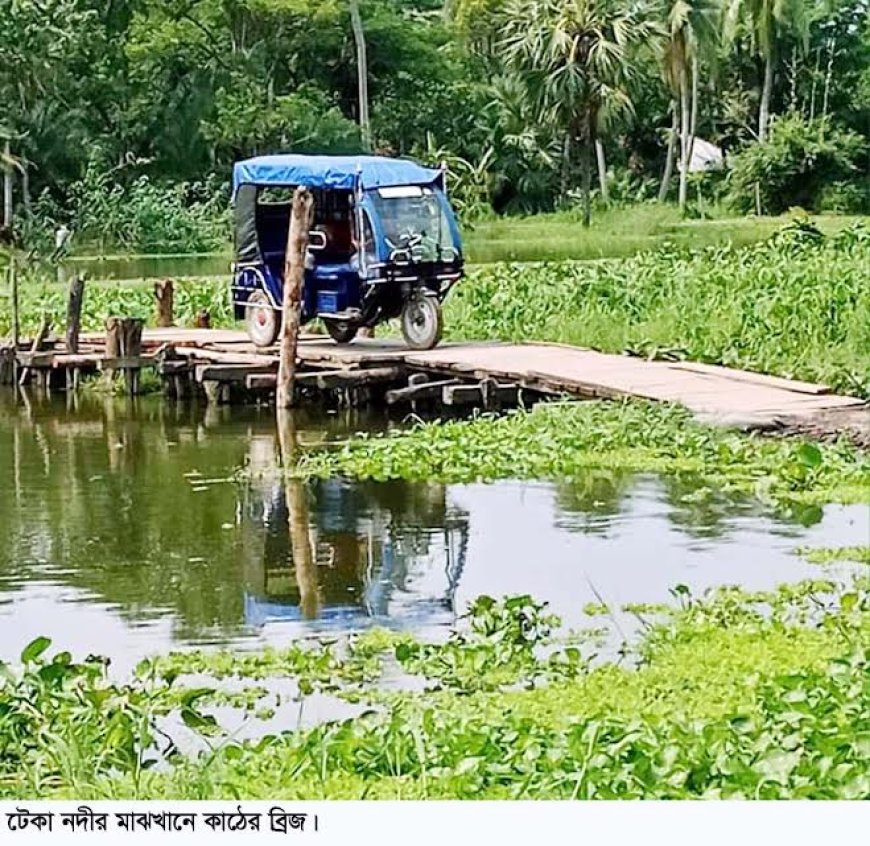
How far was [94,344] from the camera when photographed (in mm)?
10461

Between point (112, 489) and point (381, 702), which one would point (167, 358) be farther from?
point (381, 702)

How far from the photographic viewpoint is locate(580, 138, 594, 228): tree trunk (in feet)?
52.6

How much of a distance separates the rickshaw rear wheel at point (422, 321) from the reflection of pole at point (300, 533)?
1.35 m

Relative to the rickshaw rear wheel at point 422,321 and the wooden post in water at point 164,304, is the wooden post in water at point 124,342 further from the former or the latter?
the wooden post in water at point 164,304

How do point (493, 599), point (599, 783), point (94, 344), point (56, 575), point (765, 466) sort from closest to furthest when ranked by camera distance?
point (599, 783)
point (493, 599)
point (56, 575)
point (765, 466)
point (94, 344)

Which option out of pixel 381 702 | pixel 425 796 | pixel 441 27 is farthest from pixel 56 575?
pixel 441 27

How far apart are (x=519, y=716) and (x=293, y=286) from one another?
527cm

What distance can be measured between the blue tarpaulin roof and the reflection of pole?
1.60 metres

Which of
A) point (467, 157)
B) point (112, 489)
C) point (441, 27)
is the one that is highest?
point (441, 27)

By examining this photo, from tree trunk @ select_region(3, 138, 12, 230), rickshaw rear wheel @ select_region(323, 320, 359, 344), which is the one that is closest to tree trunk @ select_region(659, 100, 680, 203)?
tree trunk @ select_region(3, 138, 12, 230)

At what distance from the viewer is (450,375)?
8672mm

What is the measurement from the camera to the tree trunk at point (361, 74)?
443 inches

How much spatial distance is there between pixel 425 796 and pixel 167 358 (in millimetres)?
6819

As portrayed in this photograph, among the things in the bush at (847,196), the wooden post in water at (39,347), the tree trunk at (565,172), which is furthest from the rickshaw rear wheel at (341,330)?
the bush at (847,196)
